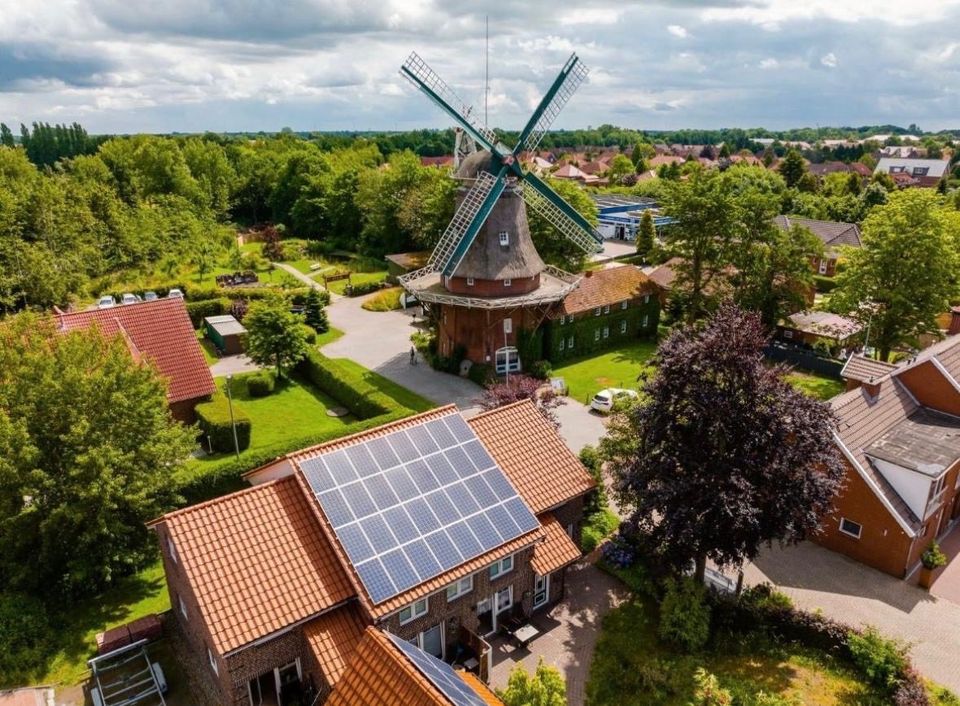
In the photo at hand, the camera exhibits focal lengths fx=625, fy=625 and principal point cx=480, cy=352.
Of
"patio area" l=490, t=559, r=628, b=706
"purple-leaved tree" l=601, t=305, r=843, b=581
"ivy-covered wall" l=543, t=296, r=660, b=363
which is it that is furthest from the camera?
"ivy-covered wall" l=543, t=296, r=660, b=363

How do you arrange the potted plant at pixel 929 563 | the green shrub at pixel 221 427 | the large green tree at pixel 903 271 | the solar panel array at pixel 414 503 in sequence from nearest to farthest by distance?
1. the solar panel array at pixel 414 503
2. the potted plant at pixel 929 563
3. the green shrub at pixel 221 427
4. the large green tree at pixel 903 271

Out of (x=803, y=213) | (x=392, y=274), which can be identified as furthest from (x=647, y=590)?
(x=803, y=213)

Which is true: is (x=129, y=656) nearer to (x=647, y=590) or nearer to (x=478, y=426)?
(x=478, y=426)

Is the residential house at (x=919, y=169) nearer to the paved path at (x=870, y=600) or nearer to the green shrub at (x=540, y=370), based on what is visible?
the green shrub at (x=540, y=370)

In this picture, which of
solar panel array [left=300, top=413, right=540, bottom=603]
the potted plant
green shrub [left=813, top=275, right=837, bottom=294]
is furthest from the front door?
green shrub [left=813, top=275, right=837, bottom=294]

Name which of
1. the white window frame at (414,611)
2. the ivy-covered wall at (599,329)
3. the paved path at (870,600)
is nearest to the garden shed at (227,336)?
the ivy-covered wall at (599,329)

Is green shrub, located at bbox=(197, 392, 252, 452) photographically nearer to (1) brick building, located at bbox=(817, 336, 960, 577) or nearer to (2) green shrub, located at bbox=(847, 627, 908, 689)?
(1) brick building, located at bbox=(817, 336, 960, 577)

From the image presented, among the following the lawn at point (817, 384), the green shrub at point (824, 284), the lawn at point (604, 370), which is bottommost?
the lawn at point (604, 370)
